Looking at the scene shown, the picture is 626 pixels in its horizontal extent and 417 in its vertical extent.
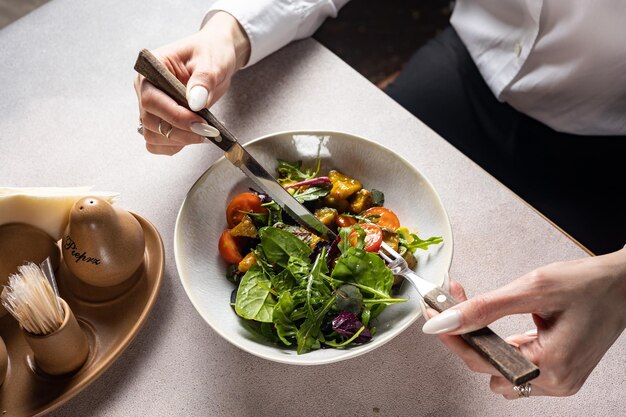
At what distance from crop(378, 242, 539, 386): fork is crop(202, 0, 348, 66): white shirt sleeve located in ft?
1.84

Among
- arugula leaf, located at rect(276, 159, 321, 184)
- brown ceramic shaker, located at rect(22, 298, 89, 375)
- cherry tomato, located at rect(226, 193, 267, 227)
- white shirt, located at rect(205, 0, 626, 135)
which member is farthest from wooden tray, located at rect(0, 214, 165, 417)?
white shirt, located at rect(205, 0, 626, 135)

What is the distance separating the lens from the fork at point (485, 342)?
665mm

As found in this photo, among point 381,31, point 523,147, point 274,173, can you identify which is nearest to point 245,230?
point 274,173

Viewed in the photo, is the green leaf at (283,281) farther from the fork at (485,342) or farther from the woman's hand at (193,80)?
the woman's hand at (193,80)

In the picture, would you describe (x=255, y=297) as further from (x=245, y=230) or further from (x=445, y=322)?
(x=445, y=322)

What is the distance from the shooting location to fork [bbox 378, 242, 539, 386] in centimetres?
66

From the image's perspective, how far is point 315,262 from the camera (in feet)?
2.80

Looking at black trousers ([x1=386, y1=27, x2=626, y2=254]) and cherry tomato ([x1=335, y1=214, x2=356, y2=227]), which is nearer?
cherry tomato ([x1=335, y1=214, x2=356, y2=227])

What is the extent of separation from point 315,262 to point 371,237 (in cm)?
9

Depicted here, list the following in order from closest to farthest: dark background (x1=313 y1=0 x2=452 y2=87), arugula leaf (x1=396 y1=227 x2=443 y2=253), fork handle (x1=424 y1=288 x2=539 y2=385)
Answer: fork handle (x1=424 y1=288 x2=539 y2=385) < arugula leaf (x1=396 y1=227 x2=443 y2=253) < dark background (x1=313 y1=0 x2=452 y2=87)

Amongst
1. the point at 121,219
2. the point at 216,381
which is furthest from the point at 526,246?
the point at 121,219

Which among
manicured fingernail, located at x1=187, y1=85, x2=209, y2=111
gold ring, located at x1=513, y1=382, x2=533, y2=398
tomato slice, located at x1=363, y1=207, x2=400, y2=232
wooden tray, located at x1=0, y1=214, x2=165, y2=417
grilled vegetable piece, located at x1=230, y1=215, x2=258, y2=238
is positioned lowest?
wooden tray, located at x1=0, y1=214, x2=165, y2=417

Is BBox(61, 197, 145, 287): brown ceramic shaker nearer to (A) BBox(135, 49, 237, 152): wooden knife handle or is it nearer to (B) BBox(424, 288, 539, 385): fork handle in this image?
(A) BBox(135, 49, 237, 152): wooden knife handle

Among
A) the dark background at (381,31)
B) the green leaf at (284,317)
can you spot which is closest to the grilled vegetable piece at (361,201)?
the green leaf at (284,317)
